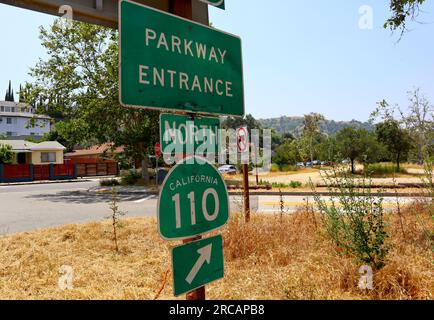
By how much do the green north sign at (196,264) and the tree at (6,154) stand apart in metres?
→ 39.7

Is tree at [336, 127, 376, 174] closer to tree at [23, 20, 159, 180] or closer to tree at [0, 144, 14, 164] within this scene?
tree at [23, 20, 159, 180]

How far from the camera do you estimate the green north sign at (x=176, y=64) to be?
1.54 m

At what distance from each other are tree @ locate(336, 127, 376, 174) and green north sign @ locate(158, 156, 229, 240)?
28.2 m

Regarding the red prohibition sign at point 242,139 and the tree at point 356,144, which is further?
the tree at point 356,144

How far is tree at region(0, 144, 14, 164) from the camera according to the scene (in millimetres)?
34625

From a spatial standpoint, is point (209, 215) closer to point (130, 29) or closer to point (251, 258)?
point (130, 29)

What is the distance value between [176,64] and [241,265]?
320 centimetres

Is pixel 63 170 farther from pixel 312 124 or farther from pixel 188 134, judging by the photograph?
pixel 312 124

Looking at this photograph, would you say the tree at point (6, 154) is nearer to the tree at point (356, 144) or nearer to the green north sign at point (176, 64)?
the tree at point (356, 144)

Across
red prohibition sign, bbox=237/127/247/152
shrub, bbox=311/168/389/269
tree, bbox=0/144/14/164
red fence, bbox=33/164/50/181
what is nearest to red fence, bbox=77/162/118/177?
red fence, bbox=33/164/50/181

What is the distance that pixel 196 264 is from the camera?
1.71 m

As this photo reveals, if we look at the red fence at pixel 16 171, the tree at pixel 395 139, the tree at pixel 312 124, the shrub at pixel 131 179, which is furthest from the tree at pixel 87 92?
the tree at pixel 312 124
